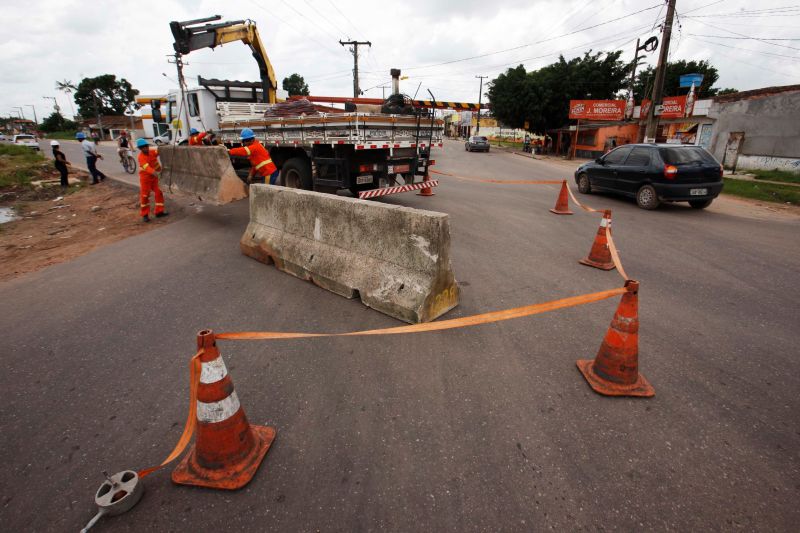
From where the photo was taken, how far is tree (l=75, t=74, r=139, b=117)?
73125 millimetres

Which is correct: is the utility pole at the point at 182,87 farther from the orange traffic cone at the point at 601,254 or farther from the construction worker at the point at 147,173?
the orange traffic cone at the point at 601,254

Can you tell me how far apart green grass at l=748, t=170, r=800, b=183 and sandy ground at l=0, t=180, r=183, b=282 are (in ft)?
68.7

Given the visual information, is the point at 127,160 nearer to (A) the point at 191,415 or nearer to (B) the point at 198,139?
(B) the point at 198,139

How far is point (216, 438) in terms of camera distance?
2131 millimetres

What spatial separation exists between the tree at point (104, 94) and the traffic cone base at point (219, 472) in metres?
91.4

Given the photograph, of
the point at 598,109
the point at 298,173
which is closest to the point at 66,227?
the point at 298,173

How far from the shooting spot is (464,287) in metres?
4.49

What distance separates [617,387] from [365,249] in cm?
262

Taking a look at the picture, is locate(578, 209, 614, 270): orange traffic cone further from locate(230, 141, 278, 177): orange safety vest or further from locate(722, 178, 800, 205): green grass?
locate(722, 178, 800, 205): green grass

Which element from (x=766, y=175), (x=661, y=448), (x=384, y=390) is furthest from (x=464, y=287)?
(x=766, y=175)

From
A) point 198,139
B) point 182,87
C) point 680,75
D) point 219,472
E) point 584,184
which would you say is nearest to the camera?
point 219,472

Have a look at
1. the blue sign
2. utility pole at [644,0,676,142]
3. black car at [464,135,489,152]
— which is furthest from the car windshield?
black car at [464,135,489,152]

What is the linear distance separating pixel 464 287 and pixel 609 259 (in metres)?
2.31

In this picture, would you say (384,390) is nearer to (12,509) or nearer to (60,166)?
(12,509)
